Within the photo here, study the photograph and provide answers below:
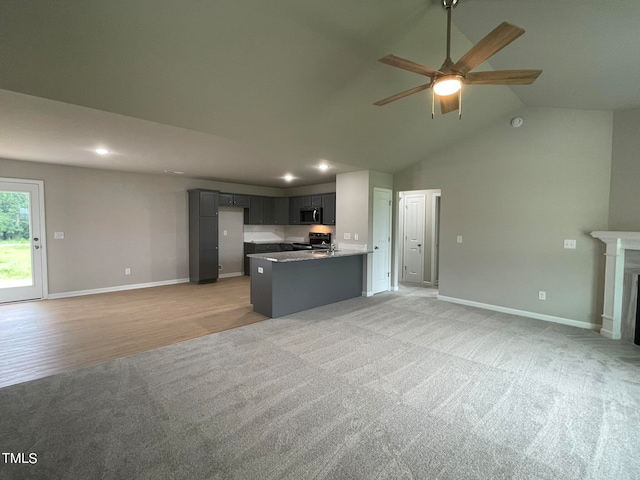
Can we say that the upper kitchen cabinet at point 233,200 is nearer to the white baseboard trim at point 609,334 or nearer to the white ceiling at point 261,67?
the white ceiling at point 261,67

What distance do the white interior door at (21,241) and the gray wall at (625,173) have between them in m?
9.03

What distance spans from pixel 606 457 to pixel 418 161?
4985mm

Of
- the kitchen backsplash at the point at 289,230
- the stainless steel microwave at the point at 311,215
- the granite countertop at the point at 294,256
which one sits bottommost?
the granite countertop at the point at 294,256

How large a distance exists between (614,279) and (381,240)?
3479mm

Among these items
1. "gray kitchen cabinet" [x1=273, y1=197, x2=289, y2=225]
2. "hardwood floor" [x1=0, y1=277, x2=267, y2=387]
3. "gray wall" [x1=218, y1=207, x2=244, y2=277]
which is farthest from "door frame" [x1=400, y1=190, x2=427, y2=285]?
"gray wall" [x1=218, y1=207, x2=244, y2=277]

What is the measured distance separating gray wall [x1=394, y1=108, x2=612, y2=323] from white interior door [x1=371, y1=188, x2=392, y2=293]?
1012mm

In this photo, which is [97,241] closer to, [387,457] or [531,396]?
[387,457]

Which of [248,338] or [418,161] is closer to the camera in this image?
[248,338]

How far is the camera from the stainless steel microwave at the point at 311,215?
7.49 meters

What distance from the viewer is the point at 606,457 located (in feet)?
5.95

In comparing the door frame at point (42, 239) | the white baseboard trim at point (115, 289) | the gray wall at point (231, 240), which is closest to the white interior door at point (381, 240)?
the gray wall at point (231, 240)

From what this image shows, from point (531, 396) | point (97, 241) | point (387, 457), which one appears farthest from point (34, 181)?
point (531, 396)

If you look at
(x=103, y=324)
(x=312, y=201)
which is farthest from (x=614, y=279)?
(x=103, y=324)

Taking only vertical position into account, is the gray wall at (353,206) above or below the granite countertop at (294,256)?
above
